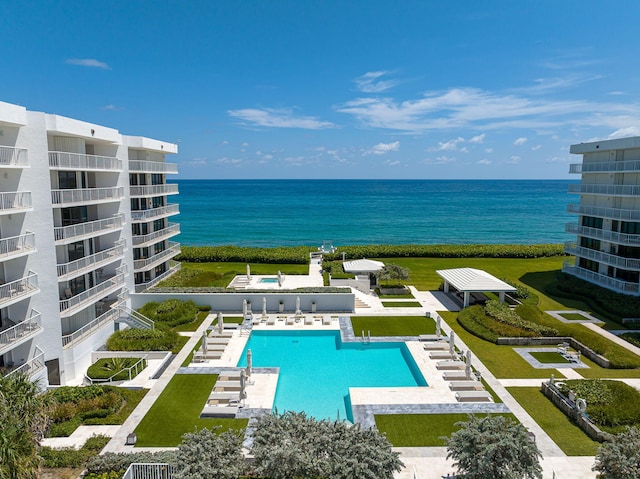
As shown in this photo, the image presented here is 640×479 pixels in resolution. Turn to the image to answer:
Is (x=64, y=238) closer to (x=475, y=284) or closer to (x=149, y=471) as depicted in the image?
(x=149, y=471)

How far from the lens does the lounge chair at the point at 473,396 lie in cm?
2064

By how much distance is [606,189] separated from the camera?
3644cm

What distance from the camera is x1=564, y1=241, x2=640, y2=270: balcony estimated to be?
34188mm

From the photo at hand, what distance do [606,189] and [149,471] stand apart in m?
37.1

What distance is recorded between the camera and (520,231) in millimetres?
94375

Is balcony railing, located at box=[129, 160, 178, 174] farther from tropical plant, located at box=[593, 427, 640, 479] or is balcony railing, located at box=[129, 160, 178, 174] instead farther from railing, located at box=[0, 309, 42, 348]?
tropical plant, located at box=[593, 427, 640, 479]

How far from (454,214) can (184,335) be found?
104m

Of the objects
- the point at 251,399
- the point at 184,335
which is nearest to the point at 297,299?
the point at 184,335

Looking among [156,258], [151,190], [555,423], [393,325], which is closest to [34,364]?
[156,258]

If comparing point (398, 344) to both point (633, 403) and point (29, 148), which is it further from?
point (29, 148)

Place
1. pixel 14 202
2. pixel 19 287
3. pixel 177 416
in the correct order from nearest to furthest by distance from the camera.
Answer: pixel 177 416, pixel 14 202, pixel 19 287

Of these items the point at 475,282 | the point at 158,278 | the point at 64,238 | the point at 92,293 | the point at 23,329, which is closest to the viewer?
the point at 23,329

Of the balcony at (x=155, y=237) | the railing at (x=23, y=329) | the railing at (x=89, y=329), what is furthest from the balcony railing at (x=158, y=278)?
the railing at (x=23, y=329)

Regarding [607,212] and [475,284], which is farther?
[607,212]
